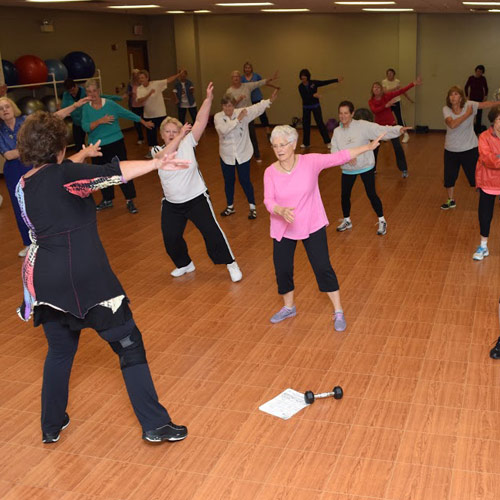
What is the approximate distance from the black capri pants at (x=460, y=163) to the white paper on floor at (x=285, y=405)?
14.5 ft

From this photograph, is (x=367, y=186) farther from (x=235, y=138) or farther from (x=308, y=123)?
(x=308, y=123)

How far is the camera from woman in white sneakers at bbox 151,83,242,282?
5.35 metres

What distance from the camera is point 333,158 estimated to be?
4320 mm

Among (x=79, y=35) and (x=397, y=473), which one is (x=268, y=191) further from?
(x=79, y=35)

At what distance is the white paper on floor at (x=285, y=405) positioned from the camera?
3734 millimetres

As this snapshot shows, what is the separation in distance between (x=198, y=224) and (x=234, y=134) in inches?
82.3

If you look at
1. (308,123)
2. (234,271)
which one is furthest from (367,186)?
(308,123)

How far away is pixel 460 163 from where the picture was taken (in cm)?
755

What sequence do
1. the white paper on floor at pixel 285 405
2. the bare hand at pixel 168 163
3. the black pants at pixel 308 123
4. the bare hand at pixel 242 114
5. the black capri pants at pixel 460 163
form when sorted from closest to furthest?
the bare hand at pixel 168 163, the white paper on floor at pixel 285 405, the bare hand at pixel 242 114, the black capri pants at pixel 460 163, the black pants at pixel 308 123

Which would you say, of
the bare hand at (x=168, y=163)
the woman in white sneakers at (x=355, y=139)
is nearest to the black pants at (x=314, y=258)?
the bare hand at (x=168, y=163)

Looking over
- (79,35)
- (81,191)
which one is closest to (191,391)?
(81,191)

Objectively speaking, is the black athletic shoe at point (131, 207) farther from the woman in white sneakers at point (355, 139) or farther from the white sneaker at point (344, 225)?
the woman in white sneakers at point (355, 139)

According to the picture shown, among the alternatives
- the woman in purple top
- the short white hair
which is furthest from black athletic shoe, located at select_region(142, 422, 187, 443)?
the woman in purple top

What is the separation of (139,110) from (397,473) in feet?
37.7
